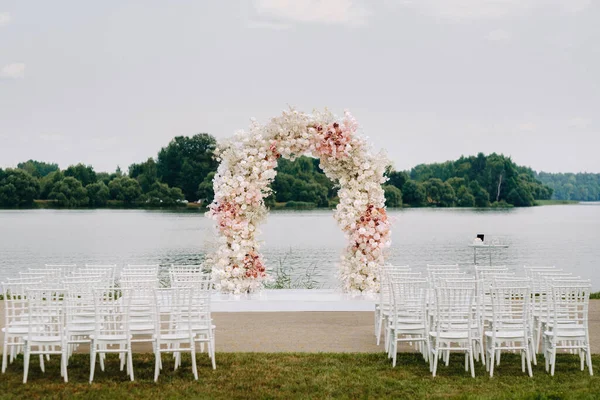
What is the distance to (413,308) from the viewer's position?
10422 mm

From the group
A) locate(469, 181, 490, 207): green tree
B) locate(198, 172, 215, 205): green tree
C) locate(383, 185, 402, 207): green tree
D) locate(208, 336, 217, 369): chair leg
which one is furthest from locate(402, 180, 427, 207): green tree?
locate(208, 336, 217, 369): chair leg

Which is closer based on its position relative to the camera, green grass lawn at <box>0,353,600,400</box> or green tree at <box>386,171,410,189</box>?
green grass lawn at <box>0,353,600,400</box>

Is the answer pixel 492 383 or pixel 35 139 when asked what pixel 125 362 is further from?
pixel 35 139

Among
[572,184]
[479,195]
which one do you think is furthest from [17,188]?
[572,184]

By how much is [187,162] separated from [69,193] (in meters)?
13.3

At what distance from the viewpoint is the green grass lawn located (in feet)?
27.8

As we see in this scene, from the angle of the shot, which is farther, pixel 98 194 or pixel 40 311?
pixel 98 194

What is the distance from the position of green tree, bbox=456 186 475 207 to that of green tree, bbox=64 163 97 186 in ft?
109

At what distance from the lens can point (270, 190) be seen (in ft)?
48.9

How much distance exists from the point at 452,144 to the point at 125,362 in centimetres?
4802

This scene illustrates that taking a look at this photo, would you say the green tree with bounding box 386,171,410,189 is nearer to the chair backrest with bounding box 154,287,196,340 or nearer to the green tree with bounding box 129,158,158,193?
the green tree with bounding box 129,158,158,193

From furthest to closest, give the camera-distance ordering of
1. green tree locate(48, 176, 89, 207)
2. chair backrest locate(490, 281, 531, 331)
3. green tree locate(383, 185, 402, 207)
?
1. green tree locate(48, 176, 89, 207)
2. green tree locate(383, 185, 402, 207)
3. chair backrest locate(490, 281, 531, 331)

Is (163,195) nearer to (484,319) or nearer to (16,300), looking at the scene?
(16,300)

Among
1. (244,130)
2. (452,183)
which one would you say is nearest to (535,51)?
(452,183)
